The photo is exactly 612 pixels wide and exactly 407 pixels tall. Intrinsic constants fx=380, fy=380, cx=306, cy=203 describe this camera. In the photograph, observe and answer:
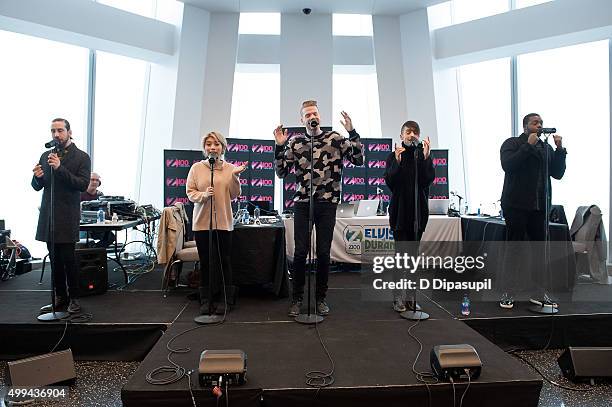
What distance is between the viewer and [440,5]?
261 inches

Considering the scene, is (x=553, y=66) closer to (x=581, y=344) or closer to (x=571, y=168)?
(x=571, y=168)

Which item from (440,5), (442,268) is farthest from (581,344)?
(440,5)

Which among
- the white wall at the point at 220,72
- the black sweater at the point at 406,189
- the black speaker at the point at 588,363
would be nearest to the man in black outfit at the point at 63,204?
the black sweater at the point at 406,189

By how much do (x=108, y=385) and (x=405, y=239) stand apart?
2.17 meters

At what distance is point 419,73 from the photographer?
6.39 metres

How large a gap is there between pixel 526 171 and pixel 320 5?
4.65 metres

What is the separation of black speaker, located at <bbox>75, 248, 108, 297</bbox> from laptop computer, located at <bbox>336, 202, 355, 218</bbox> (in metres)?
2.49

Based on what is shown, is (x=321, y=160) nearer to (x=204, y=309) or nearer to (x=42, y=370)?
(x=204, y=309)

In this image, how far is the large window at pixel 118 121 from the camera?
6102 millimetres

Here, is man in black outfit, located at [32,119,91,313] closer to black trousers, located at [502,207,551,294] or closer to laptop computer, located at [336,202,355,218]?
laptop computer, located at [336,202,355,218]

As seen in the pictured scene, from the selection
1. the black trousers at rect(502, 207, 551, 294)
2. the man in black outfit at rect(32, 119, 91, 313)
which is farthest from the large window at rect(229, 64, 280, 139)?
the black trousers at rect(502, 207, 551, 294)

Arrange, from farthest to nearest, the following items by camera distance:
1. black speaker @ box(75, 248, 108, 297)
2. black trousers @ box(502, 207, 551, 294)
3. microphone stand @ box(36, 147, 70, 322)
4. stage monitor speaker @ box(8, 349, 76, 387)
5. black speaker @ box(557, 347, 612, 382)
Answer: black speaker @ box(75, 248, 108, 297) → black trousers @ box(502, 207, 551, 294) → microphone stand @ box(36, 147, 70, 322) → black speaker @ box(557, 347, 612, 382) → stage monitor speaker @ box(8, 349, 76, 387)

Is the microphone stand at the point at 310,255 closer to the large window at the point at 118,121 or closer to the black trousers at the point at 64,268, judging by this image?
the black trousers at the point at 64,268

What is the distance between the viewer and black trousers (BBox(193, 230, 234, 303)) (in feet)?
9.14
